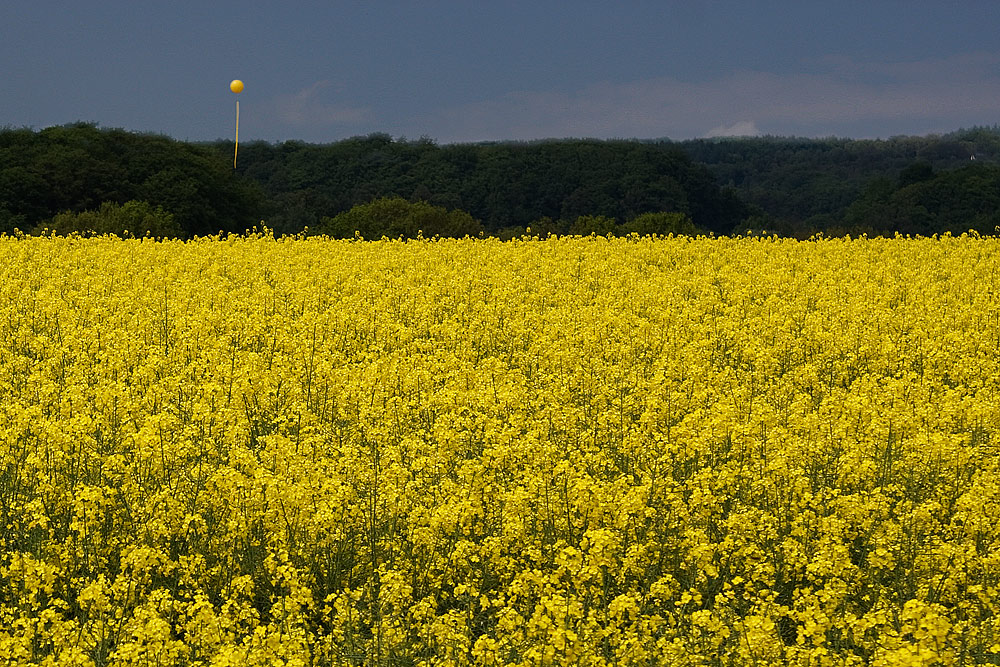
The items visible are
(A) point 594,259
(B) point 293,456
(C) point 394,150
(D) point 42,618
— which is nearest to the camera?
(D) point 42,618

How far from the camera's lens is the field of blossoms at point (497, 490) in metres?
6.15

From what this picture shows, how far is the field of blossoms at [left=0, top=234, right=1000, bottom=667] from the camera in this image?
615cm

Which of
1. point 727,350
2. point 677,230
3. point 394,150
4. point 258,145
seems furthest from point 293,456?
point 258,145

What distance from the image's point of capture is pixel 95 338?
45.0ft

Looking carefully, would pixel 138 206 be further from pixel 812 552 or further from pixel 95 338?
pixel 812 552

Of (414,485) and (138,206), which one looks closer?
(414,485)

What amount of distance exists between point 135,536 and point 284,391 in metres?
3.96

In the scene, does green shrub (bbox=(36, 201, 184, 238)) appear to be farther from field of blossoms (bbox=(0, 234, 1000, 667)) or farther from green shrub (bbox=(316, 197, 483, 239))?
field of blossoms (bbox=(0, 234, 1000, 667))

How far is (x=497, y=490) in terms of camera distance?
26.3ft

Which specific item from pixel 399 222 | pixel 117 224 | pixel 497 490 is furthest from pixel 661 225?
pixel 497 490

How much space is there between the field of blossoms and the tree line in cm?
1934

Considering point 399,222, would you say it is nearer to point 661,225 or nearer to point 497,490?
point 661,225

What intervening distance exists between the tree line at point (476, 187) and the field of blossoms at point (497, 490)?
63.5ft

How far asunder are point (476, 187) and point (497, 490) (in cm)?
7271
